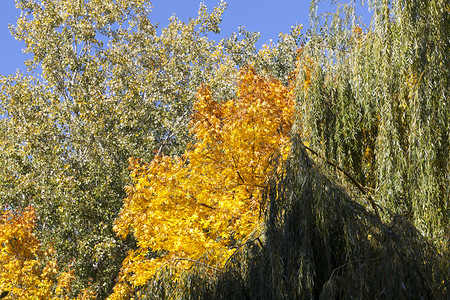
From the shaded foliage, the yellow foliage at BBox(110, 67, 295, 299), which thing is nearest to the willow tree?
the shaded foliage

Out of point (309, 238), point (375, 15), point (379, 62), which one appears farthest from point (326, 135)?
point (309, 238)

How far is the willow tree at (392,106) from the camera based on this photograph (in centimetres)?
635

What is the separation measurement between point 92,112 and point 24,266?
18.6 feet

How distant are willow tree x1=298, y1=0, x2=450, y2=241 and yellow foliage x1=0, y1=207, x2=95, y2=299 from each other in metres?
8.95

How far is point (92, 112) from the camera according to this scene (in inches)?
702

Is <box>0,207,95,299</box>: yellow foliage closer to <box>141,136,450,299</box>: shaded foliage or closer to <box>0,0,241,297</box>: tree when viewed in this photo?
<box>0,0,241,297</box>: tree

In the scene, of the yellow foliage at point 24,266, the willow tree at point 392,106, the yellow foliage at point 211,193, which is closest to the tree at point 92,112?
the yellow foliage at point 24,266

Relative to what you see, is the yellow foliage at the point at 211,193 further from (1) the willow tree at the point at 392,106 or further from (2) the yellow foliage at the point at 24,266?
(2) the yellow foliage at the point at 24,266

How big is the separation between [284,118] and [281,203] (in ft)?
26.8

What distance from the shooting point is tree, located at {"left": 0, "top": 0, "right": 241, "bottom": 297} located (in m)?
16.6

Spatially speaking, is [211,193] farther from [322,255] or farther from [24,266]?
[24,266]

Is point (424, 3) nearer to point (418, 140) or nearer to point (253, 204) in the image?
point (418, 140)

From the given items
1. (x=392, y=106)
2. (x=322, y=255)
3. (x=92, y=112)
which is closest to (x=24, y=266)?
(x=92, y=112)

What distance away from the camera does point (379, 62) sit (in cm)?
758
